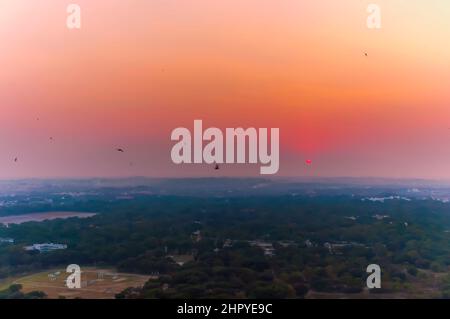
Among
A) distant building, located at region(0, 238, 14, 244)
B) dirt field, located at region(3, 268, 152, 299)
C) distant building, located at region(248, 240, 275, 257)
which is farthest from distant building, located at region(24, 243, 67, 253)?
distant building, located at region(248, 240, 275, 257)

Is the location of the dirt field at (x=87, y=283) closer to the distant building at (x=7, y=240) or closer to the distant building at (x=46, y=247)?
the distant building at (x=46, y=247)

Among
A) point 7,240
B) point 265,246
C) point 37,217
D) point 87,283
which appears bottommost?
point 87,283

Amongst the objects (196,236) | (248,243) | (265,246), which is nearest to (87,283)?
(196,236)

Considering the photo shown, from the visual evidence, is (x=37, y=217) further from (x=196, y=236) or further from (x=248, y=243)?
(x=248, y=243)

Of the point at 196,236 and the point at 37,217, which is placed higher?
the point at 37,217

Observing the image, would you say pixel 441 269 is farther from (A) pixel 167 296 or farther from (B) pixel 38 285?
(B) pixel 38 285
